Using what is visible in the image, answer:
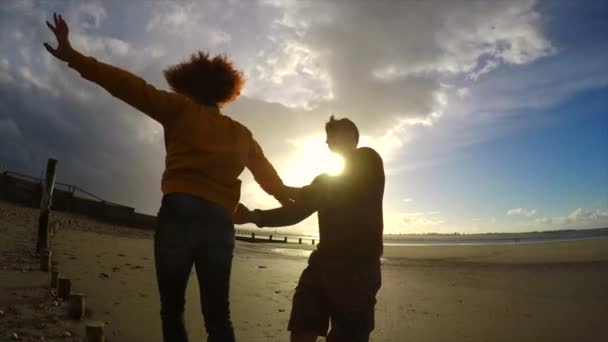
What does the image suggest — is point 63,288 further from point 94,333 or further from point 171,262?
point 171,262

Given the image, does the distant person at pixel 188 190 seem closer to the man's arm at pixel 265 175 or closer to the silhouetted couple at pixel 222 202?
the silhouetted couple at pixel 222 202

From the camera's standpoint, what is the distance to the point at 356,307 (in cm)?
269

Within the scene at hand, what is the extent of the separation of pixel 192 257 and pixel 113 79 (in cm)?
117

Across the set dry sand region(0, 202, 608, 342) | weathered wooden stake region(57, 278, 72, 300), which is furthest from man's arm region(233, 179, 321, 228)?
weathered wooden stake region(57, 278, 72, 300)

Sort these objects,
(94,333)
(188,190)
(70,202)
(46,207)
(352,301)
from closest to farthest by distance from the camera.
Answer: (188,190) → (352,301) → (94,333) → (46,207) → (70,202)

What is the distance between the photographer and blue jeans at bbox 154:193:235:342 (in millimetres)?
2303

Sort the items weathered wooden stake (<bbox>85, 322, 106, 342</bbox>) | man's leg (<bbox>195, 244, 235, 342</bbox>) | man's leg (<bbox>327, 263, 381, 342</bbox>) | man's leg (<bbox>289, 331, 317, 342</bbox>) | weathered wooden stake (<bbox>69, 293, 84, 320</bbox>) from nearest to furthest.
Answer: man's leg (<bbox>195, 244, 235, 342</bbox>) < man's leg (<bbox>327, 263, 381, 342</bbox>) < man's leg (<bbox>289, 331, 317, 342</bbox>) < weathered wooden stake (<bbox>85, 322, 106, 342</bbox>) < weathered wooden stake (<bbox>69, 293, 84, 320</bbox>)

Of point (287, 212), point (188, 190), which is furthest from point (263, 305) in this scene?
point (188, 190)

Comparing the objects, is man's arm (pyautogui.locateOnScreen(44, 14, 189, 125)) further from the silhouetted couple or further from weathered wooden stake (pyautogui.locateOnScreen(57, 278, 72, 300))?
weathered wooden stake (pyautogui.locateOnScreen(57, 278, 72, 300))

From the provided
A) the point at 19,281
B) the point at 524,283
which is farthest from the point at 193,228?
the point at 524,283

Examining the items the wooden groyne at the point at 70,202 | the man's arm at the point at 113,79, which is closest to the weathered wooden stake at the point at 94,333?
the man's arm at the point at 113,79

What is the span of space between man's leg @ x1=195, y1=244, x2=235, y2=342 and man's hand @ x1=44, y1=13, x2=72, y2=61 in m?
1.45

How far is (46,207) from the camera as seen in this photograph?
9875 mm

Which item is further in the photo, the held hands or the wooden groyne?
the wooden groyne
